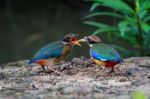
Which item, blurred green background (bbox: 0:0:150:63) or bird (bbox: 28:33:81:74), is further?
blurred green background (bbox: 0:0:150:63)

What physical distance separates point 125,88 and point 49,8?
14.1 metres

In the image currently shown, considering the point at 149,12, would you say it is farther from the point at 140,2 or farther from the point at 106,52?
the point at 106,52

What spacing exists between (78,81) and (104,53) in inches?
17.6

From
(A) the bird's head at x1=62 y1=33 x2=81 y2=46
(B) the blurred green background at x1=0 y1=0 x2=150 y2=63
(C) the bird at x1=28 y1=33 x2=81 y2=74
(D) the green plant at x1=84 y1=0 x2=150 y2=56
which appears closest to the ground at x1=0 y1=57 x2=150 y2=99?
(C) the bird at x1=28 y1=33 x2=81 y2=74

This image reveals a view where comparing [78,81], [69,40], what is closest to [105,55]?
[78,81]

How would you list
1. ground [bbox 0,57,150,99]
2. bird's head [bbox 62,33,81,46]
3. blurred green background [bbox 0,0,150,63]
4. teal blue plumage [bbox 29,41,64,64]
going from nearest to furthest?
ground [bbox 0,57,150,99] → teal blue plumage [bbox 29,41,64,64] → bird's head [bbox 62,33,81,46] → blurred green background [bbox 0,0,150,63]

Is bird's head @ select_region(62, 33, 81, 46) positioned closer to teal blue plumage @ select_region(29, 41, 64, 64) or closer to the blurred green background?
teal blue plumage @ select_region(29, 41, 64, 64)

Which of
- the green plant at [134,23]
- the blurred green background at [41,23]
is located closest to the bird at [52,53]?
the green plant at [134,23]

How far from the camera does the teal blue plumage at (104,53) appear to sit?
6699mm

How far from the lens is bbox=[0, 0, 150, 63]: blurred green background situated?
1465 centimetres

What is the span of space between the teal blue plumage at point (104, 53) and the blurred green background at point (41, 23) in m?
6.24

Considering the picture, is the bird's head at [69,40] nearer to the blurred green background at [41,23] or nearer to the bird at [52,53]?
the bird at [52,53]

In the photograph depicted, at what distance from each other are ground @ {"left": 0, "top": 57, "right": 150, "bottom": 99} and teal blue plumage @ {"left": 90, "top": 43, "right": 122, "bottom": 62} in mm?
225

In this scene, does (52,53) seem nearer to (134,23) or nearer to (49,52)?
(49,52)
